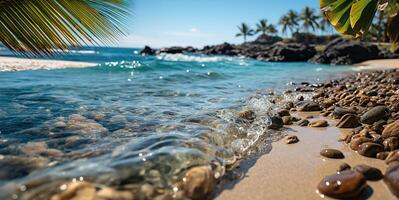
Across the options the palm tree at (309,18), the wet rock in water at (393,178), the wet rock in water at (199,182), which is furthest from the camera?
the palm tree at (309,18)

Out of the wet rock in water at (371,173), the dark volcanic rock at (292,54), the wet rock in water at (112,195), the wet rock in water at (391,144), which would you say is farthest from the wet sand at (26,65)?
the dark volcanic rock at (292,54)

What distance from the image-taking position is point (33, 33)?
339 centimetres

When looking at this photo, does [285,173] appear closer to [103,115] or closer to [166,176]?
[166,176]

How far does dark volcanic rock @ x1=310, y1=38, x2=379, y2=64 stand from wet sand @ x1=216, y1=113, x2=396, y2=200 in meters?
40.9

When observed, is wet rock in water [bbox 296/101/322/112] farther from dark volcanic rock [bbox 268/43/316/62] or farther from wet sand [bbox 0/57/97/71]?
dark volcanic rock [bbox 268/43/316/62]

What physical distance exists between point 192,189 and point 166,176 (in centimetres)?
29

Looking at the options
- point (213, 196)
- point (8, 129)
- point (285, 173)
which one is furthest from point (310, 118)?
point (8, 129)

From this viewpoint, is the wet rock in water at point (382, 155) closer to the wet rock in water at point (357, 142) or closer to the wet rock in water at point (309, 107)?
the wet rock in water at point (357, 142)

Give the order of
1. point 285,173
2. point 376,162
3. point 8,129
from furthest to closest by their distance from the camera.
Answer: point 8,129
point 376,162
point 285,173

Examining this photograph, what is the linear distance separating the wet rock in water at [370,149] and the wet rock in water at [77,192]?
3.16 metres

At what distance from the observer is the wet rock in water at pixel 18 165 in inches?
126

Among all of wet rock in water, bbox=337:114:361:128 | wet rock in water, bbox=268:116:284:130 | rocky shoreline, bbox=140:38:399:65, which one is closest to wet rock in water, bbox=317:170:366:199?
wet rock in water, bbox=268:116:284:130

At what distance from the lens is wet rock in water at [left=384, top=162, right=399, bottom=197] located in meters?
Result: 3.18

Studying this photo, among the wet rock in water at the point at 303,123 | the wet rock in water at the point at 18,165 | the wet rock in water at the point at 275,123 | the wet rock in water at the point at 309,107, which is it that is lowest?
the wet rock in water at the point at 309,107
